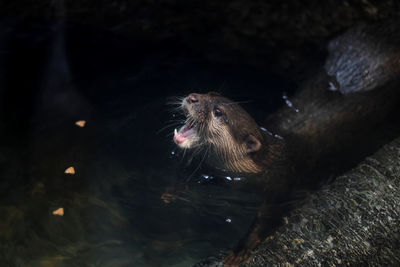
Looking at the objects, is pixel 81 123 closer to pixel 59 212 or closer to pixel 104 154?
pixel 104 154

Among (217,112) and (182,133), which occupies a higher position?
(217,112)

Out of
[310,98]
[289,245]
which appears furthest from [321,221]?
[310,98]

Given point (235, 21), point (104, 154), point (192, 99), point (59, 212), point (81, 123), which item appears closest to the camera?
point (59, 212)

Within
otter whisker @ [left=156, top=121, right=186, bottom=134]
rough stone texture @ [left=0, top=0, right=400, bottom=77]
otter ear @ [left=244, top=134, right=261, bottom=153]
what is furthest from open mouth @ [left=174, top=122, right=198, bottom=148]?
rough stone texture @ [left=0, top=0, right=400, bottom=77]

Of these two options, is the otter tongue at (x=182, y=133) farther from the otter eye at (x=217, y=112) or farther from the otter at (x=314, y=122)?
the otter eye at (x=217, y=112)

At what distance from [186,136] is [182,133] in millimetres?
60

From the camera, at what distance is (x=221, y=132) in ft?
11.0

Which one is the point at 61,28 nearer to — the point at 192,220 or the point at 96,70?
the point at 96,70

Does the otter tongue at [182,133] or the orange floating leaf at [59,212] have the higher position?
the otter tongue at [182,133]

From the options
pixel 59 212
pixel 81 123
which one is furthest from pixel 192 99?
pixel 59 212

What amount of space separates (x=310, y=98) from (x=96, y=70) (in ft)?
8.81

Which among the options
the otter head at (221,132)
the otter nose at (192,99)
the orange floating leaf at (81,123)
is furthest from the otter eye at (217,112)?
the orange floating leaf at (81,123)

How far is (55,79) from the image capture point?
12.8 ft

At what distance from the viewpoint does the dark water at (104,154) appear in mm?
3041
